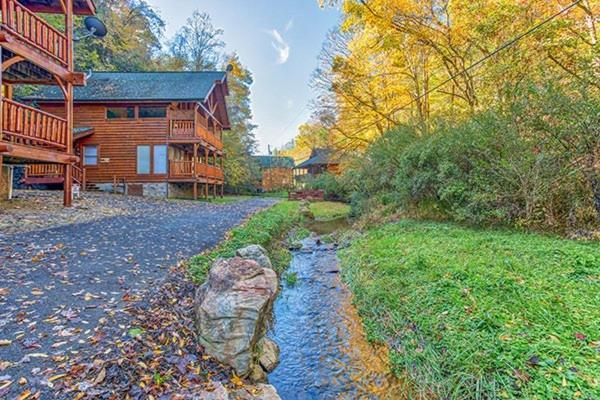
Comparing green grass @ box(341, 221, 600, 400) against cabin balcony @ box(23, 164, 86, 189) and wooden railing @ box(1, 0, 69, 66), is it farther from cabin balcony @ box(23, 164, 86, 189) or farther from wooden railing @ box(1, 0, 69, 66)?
cabin balcony @ box(23, 164, 86, 189)

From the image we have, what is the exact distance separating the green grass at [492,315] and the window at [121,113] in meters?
17.2

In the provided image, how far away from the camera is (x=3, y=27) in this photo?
23.0ft

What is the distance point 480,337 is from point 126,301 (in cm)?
365

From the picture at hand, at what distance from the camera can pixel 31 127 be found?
7.91 m

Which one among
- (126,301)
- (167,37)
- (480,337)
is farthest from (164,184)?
(167,37)

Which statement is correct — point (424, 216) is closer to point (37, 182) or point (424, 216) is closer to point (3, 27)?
point (3, 27)

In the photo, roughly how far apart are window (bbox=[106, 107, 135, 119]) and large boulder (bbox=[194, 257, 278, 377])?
17.2 meters

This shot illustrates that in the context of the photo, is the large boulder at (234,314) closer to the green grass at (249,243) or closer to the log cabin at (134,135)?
the green grass at (249,243)

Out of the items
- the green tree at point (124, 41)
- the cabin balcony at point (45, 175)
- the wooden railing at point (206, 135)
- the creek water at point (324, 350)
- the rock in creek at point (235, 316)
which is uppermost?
the green tree at point (124, 41)

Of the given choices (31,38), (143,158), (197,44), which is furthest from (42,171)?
(197,44)

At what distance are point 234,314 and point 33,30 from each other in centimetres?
972

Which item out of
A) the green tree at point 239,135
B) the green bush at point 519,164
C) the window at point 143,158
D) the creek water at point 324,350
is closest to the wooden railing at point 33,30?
the window at point 143,158

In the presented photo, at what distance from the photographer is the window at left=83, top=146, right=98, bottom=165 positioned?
56.7 ft

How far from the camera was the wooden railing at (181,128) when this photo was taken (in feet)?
56.5
